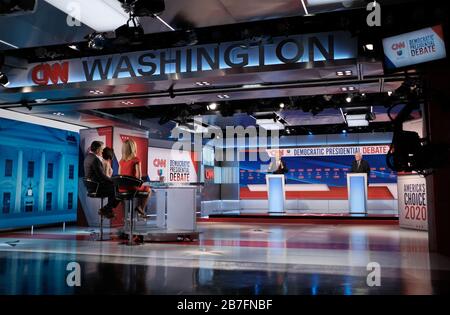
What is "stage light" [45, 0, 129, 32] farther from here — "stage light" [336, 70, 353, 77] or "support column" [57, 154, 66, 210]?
"support column" [57, 154, 66, 210]

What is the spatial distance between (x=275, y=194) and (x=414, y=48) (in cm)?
884

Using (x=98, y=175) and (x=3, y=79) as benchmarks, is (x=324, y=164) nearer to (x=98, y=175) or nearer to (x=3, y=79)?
(x=98, y=175)

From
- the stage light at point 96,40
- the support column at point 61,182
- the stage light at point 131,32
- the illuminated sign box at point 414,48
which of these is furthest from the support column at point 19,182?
the illuminated sign box at point 414,48

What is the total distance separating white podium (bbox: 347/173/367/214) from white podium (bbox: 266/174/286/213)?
2246 mm

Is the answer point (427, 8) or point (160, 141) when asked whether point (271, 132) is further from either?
point (427, 8)

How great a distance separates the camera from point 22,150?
9141 millimetres

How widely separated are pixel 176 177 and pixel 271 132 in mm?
4204

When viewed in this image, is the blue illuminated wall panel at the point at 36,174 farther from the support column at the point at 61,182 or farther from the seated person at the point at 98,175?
the seated person at the point at 98,175

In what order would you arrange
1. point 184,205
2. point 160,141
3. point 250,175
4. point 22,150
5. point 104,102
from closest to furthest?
point 184,205, point 104,102, point 22,150, point 160,141, point 250,175

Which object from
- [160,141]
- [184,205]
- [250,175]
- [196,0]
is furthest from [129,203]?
[250,175]

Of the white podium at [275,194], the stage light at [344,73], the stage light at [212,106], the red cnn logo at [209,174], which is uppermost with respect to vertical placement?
the stage light at [212,106]

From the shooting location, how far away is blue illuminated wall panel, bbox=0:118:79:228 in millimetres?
8727

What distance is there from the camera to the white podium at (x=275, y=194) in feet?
42.1

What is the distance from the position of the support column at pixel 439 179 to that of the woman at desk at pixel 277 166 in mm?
8861
